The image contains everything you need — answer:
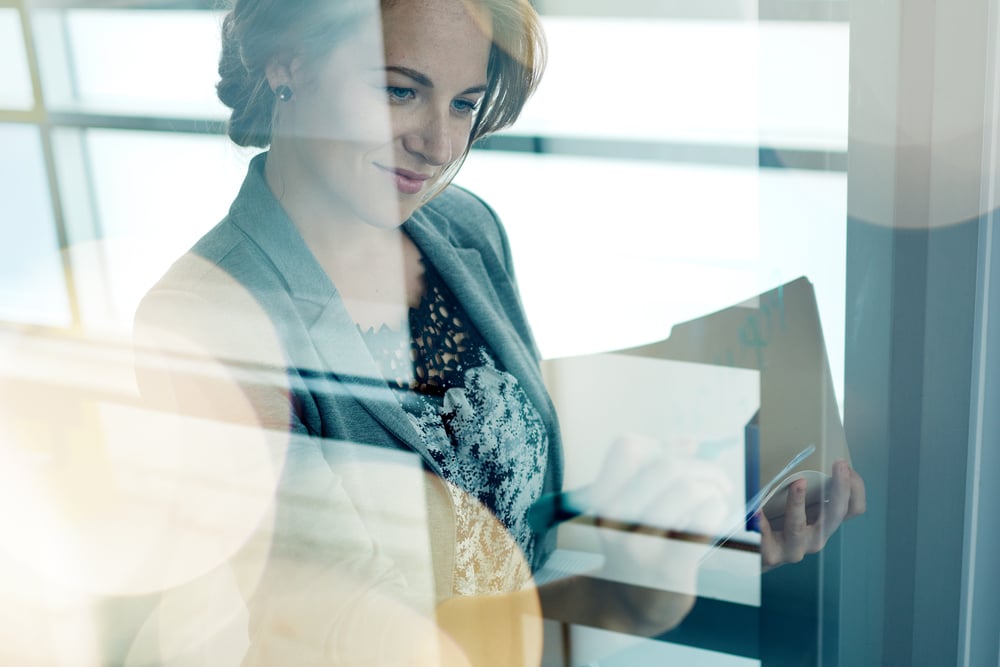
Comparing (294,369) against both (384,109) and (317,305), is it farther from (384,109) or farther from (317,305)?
(384,109)

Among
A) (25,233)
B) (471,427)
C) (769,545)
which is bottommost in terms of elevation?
(769,545)

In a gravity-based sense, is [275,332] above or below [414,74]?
below

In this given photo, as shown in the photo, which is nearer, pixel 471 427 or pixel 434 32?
pixel 434 32

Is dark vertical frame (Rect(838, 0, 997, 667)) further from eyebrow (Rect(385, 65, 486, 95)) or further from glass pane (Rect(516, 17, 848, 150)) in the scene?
eyebrow (Rect(385, 65, 486, 95))

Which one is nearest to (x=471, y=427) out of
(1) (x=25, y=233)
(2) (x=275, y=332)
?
(2) (x=275, y=332)

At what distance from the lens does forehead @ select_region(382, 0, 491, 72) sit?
0.65 metres

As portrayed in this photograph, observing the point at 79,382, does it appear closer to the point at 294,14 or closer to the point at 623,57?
the point at 294,14

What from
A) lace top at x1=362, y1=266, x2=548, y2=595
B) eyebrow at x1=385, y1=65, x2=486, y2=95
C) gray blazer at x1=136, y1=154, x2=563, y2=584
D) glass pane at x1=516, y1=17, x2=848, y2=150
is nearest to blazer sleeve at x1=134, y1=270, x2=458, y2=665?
gray blazer at x1=136, y1=154, x2=563, y2=584

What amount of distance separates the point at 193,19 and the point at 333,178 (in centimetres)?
22

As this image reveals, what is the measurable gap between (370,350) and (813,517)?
0.44 meters

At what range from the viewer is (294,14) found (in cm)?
63

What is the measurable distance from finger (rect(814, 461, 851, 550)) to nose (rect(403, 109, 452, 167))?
47cm

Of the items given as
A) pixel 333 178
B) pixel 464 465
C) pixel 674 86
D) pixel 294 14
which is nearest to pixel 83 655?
pixel 464 465

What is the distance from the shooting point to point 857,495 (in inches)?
27.5
